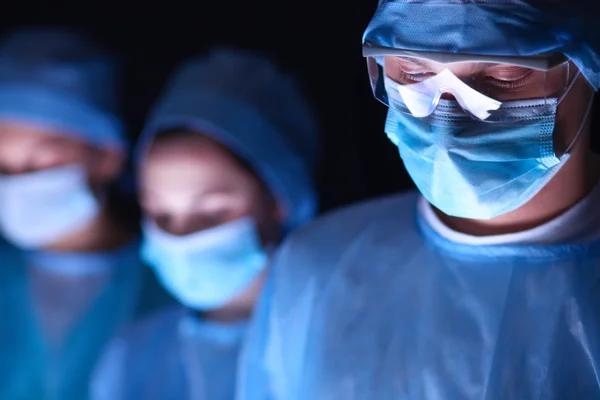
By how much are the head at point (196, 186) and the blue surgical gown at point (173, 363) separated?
0.32 m

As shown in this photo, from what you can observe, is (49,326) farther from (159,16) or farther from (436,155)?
(436,155)

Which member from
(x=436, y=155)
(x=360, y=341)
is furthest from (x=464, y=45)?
(x=360, y=341)

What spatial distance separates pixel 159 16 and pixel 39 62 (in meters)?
0.56

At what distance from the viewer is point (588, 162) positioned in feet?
4.18

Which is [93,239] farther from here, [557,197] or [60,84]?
[557,197]

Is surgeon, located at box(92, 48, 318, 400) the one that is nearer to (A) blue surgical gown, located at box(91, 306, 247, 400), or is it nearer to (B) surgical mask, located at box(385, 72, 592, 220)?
(A) blue surgical gown, located at box(91, 306, 247, 400)

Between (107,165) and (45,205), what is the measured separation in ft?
1.03

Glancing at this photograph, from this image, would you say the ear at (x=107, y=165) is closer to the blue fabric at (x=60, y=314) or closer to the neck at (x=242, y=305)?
the blue fabric at (x=60, y=314)

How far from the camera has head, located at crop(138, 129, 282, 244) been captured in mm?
1968

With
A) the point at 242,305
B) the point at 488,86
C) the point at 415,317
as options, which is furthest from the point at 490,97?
the point at 242,305

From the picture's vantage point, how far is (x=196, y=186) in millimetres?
1960

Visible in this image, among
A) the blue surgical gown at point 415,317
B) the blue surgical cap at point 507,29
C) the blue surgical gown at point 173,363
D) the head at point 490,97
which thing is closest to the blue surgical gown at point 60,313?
the blue surgical gown at point 173,363

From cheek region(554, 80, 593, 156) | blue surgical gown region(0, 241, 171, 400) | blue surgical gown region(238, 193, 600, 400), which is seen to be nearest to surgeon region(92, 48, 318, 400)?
blue surgical gown region(0, 241, 171, 400)

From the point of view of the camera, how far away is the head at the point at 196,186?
1968 millimetres
